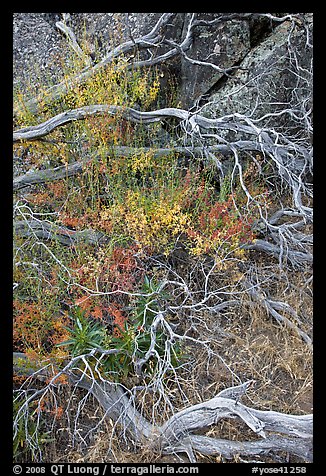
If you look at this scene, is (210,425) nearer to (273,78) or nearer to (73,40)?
(273,78)

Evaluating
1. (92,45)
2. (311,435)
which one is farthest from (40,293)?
(92,45)

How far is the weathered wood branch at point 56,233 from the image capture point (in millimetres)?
4148

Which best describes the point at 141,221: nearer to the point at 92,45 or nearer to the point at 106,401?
the point at 106,401

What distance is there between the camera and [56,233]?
13.9 feet

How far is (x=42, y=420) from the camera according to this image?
11.3ft

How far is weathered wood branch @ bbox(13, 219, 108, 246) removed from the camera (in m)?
4.15

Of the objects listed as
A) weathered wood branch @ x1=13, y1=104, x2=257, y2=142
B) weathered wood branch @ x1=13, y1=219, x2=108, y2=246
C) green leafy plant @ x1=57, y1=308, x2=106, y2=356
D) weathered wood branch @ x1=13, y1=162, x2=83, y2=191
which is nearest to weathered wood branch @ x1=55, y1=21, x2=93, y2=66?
weathered wood branch @ x1=13, y1=104, x2=257, y2=142

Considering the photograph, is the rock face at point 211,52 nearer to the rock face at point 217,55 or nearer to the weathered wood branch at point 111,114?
the rock face at point 217,55

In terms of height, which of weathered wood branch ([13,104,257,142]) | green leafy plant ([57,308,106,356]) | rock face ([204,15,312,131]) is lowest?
green leafy plant ([57,308,106,356])

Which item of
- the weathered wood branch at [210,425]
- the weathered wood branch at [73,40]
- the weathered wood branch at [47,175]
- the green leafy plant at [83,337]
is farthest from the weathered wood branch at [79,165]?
the weathered wood branch at [210,425]

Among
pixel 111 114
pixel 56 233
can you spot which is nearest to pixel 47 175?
pixel 56 233

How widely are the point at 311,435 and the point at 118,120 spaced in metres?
3.12

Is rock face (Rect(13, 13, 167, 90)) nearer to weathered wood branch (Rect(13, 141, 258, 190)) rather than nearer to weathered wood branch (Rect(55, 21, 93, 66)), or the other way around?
weathered wood branch (Rect(55, 21, 93, 66))

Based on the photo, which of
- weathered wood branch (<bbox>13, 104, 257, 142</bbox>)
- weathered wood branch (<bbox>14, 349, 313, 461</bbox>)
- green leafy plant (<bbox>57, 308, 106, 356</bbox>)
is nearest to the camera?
weathered wood branch (<bbox>14, 349, 313, 461</bbox>)
